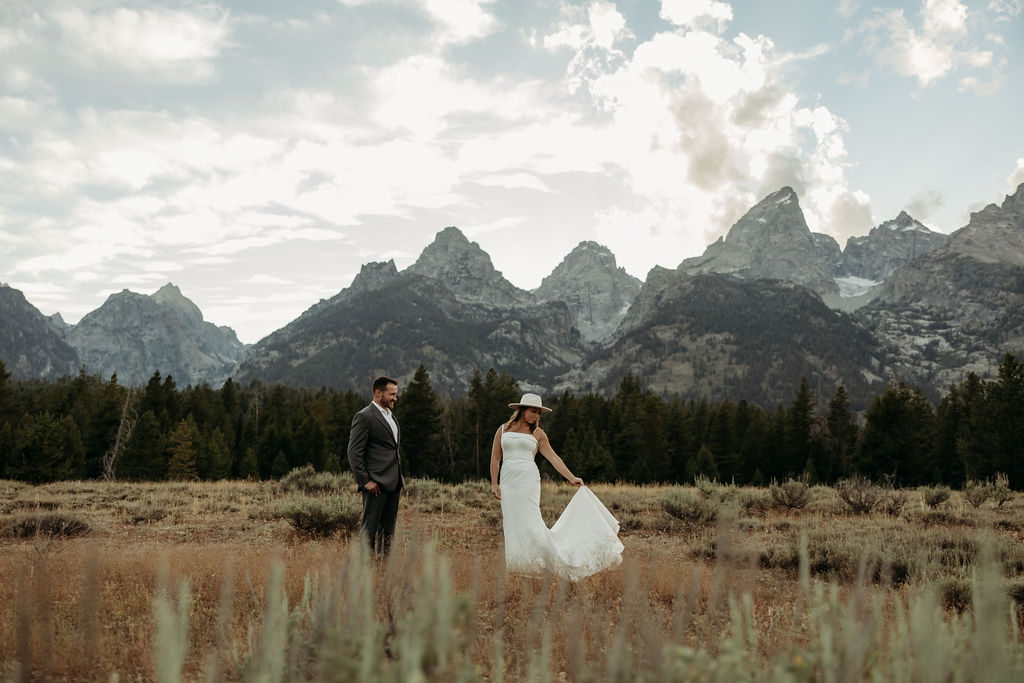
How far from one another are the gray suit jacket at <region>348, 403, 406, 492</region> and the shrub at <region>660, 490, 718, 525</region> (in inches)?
346

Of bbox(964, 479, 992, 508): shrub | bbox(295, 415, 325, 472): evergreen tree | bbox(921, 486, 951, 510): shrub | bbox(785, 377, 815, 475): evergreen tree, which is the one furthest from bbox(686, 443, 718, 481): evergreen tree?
bbox(964, 479, 992, 508): shrub

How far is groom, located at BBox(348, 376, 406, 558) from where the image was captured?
25.0ft

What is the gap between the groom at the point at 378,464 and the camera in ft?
25.0

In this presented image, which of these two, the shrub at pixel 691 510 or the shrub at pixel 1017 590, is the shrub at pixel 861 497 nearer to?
the shrub at pixel 691 510

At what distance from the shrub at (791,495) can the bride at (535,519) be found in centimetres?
1023

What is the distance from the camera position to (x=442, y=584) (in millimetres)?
1852

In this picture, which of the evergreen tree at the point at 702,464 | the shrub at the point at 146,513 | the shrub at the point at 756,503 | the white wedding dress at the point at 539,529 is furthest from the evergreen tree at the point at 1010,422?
the shrub at the point at 146,513

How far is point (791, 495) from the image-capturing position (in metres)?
16.5

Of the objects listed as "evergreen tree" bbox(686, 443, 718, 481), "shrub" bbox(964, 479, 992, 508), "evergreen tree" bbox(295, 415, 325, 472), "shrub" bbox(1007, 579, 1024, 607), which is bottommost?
"evergreen tree" bbox(686, 443, 718, 481)

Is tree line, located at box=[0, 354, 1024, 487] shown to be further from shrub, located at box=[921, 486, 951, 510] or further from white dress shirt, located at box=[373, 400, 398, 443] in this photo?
white dress shirt, located at box=[373, 400, 398, 443]

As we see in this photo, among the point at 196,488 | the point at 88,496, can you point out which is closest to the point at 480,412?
the point at 196,488

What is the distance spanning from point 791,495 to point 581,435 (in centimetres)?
4236

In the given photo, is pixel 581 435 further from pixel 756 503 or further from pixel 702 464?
pixel 756 503

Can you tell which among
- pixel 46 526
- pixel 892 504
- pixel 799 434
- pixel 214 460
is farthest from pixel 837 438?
pixel 46 526
